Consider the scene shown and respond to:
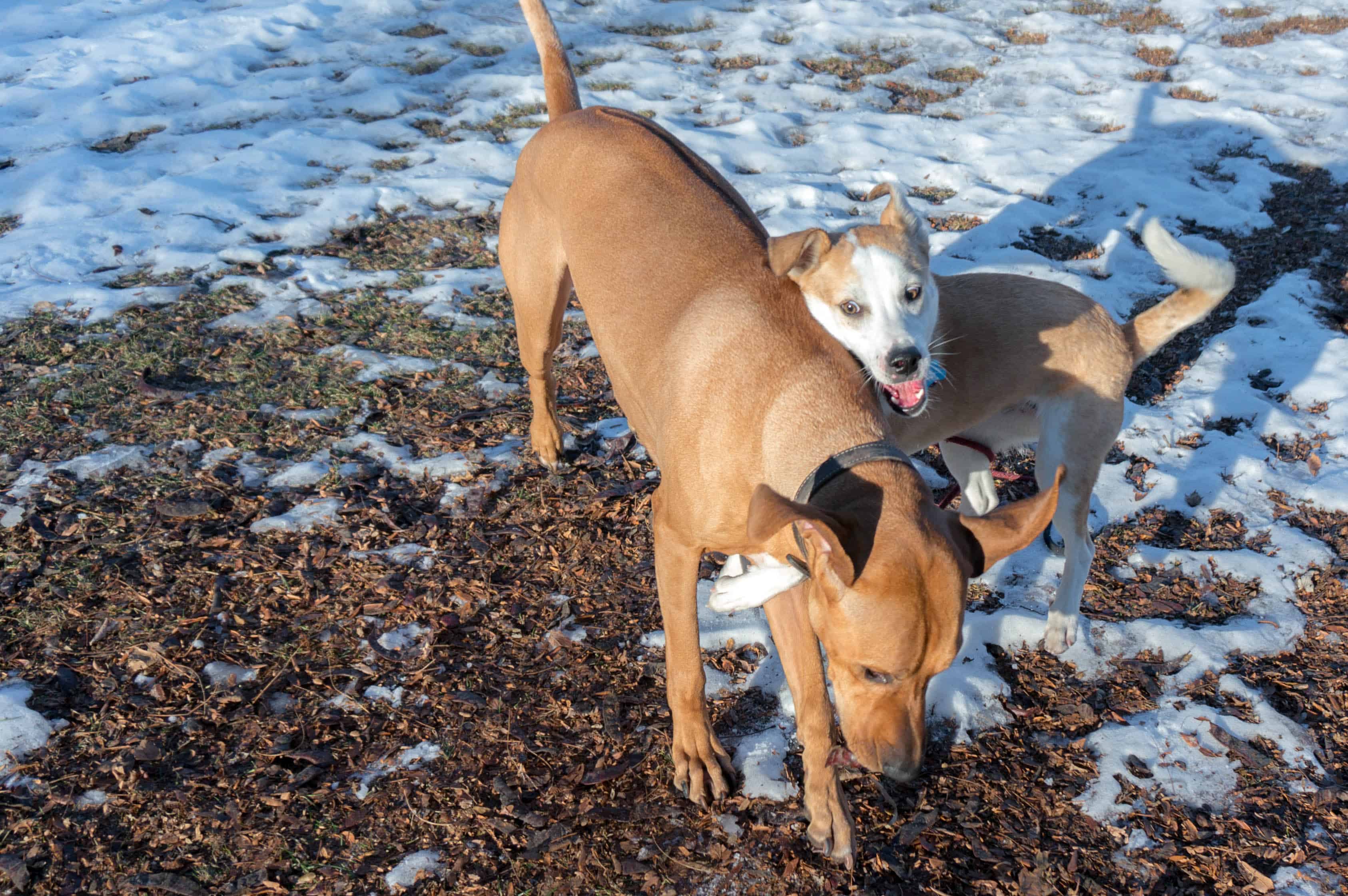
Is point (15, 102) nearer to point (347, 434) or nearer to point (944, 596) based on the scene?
point (347, 434)

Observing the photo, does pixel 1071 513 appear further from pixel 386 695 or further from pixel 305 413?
pixel 305 413

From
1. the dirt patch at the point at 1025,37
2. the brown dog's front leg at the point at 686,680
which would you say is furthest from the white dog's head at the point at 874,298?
the dirt patch at the point at 1025,37

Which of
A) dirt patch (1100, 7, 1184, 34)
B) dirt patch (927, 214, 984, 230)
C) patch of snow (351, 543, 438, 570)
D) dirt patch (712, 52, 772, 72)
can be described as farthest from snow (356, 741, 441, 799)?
dirt patch (1100, 7, 1184, 34)

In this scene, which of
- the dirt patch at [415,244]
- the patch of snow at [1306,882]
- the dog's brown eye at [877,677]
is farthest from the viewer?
the dirt patch at [415,244]

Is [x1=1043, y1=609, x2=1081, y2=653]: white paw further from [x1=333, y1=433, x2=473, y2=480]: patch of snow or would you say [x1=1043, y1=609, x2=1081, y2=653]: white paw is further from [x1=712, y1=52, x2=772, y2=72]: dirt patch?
[x1=712, y1=52, x2=772, y2=72]: dirt patch

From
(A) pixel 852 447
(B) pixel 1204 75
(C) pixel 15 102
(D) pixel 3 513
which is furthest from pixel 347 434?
(B) pixel 1204 75

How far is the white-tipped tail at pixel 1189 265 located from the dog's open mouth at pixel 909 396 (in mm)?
1088

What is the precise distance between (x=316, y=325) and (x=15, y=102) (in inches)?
182

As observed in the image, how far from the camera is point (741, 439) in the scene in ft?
8.56

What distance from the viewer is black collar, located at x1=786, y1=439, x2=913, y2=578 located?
2330 millimetres

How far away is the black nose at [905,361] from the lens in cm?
312

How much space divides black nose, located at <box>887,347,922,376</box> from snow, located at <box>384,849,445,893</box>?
2.20 meters

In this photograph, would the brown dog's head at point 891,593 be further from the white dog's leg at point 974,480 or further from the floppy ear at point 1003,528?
the white dog's leg at point 974,480

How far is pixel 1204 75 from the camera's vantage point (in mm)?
8375
